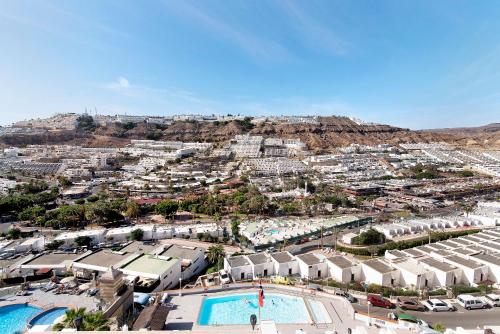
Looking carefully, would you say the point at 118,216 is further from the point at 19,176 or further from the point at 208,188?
the point at 19,176

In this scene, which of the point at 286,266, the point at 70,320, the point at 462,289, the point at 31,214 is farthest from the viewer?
the point at 31,214

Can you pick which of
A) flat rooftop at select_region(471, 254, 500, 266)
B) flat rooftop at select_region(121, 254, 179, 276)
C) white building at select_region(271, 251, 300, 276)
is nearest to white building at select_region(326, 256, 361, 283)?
white building at select_region(271, 251, 300, 276)

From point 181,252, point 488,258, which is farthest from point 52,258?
point 488,258

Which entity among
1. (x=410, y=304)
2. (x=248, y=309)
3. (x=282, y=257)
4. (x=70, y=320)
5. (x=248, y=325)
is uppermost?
(x=70, y=320)

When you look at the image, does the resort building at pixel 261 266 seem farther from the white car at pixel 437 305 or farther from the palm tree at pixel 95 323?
the palm tree at pixel 95 323

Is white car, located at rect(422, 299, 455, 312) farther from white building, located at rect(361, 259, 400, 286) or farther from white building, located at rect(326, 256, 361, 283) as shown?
white building, located at rect(326, 256, 361, 283)

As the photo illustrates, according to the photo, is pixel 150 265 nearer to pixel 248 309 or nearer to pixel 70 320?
pixel 248 309
